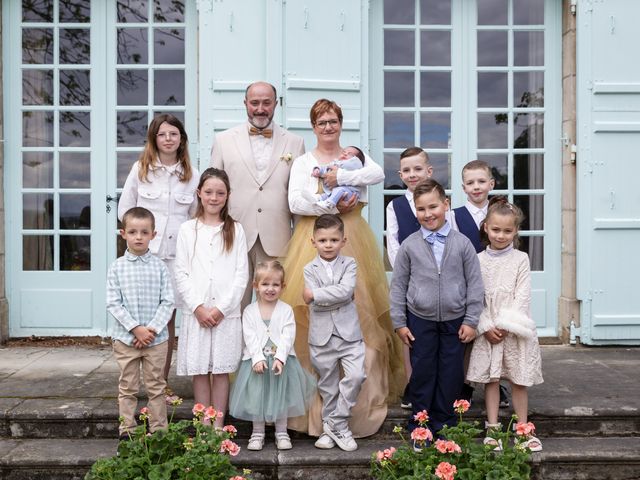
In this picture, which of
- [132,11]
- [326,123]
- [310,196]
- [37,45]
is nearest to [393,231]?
[310,196]

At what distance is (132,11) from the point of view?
5.84m

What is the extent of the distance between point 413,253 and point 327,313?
546mm

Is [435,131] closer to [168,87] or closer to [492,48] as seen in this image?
[492,48]

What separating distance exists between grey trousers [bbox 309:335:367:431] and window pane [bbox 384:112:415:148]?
2.64 m

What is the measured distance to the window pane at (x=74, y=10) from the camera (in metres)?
5.83

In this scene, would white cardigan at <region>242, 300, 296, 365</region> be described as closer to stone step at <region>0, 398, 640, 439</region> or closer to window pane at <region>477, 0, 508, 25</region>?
stone step at <region>0, 398, 640, 439</region>

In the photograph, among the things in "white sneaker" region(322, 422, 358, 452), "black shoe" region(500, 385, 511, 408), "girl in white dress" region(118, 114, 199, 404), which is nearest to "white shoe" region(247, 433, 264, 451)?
"white sneaker" region(322, 422, 358, 452)

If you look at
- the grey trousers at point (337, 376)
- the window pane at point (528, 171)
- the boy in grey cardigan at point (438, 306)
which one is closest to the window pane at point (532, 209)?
the window pane at point (528, 171)

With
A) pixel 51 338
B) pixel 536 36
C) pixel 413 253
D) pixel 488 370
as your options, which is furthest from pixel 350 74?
pixel 51 338

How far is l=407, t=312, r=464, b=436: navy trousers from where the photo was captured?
350cm

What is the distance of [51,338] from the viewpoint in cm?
579

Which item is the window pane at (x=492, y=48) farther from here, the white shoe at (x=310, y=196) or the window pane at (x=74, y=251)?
the window pane at (x=74, y=251)

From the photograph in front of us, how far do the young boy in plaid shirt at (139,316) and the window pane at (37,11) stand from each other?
3.15 m

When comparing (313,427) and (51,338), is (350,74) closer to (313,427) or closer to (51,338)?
(313,427)
